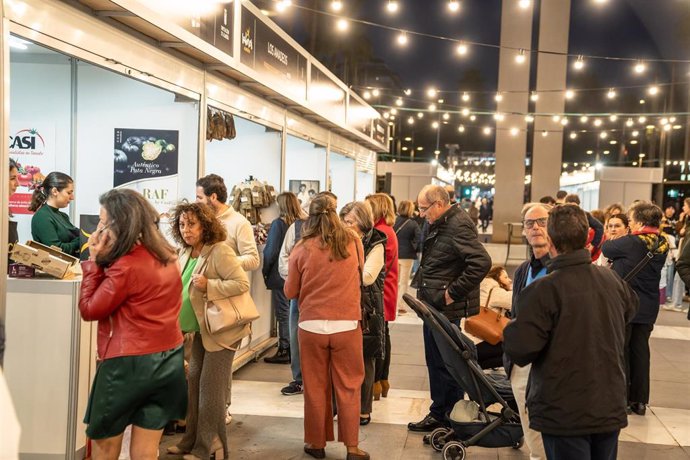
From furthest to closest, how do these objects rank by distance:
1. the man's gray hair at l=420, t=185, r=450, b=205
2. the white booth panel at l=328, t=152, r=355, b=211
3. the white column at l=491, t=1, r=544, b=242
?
the white column at l=491, t=1, r=544, b=242 → the white booth panel at l=328, t=152, r=355, b=211 → the man's gray hair at l=420, t=185, r=450, b=205

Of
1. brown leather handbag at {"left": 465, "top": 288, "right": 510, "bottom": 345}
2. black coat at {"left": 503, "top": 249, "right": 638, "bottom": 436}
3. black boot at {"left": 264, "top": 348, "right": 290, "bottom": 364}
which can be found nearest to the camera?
black coat at {"left": 503, "top": 249, "right": 638, "bottom": 436}

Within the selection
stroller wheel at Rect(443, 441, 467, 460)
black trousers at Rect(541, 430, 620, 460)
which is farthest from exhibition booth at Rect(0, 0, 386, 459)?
black trousers at Rect(541, 430, 620, 460)

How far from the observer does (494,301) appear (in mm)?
6309

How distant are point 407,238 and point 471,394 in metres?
6.66

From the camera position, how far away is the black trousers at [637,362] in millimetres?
6105

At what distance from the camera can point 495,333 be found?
5.46 meters

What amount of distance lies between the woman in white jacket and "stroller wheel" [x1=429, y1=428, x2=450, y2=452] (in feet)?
3.20

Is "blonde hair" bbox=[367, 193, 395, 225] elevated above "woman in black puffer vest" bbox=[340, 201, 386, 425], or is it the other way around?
"blonde hair" bbox=[367, 193, 395, 225]

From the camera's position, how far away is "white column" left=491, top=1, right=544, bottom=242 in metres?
26.4

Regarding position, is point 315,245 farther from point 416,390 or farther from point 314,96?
point 314,96

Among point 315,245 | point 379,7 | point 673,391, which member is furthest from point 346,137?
point 315,245

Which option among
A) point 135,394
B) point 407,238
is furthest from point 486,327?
point 407,238

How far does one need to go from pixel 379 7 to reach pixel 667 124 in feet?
66.4

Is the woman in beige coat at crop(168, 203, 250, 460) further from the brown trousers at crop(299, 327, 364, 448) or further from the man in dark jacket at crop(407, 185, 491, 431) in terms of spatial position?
the man in dark jacket at crop(407, 185, 491, 431)
